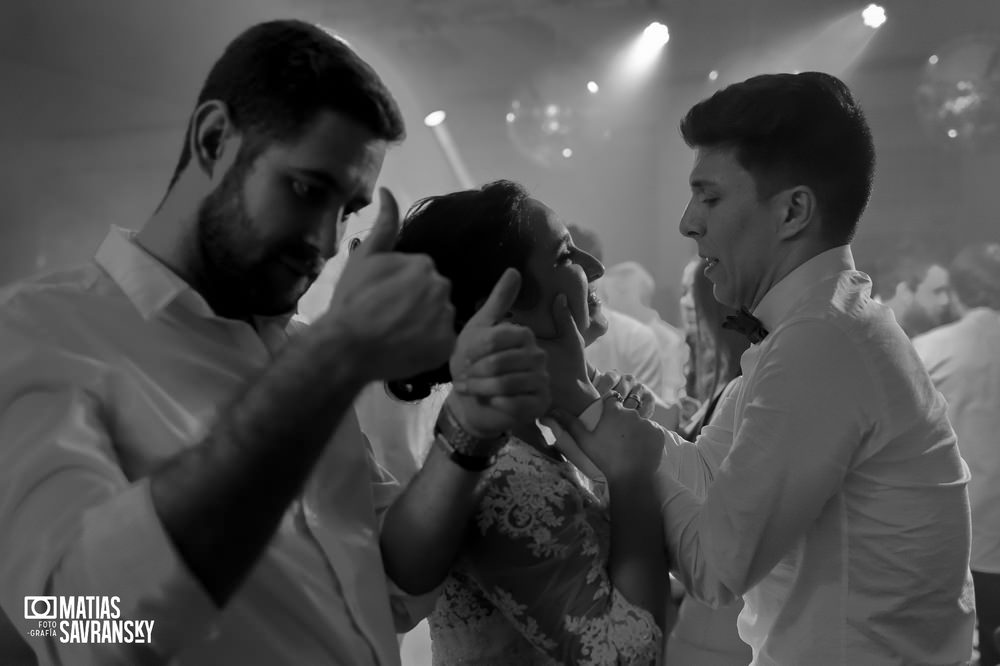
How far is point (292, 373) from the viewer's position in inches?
23.5

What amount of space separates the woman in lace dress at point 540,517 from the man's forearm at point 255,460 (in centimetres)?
43

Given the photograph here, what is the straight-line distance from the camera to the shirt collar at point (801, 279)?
128 cm

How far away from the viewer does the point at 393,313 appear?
1.98ft

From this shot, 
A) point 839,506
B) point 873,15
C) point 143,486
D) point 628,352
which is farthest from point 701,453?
point 873,15

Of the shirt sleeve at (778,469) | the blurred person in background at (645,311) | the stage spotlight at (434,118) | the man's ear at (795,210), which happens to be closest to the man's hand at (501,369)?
the shirt sleeve at (778,469)

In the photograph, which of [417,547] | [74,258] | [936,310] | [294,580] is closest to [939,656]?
[417,547]

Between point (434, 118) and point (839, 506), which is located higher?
point (839, 506)

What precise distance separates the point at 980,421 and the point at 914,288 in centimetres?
273

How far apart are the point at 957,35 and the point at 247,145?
7.71 metres

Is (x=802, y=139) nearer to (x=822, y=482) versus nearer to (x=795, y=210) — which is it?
(x=795, y=210)

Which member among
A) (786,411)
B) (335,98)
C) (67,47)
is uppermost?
(67,47)

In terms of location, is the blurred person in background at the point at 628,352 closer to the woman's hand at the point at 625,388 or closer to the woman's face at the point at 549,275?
the woman's hand at the point at 625,388

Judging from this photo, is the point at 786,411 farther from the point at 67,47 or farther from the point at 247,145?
the point at 67,47

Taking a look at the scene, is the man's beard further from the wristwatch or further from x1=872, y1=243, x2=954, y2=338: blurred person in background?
x1=872, y1=243, x2=954, y2=338: blurred person in background
